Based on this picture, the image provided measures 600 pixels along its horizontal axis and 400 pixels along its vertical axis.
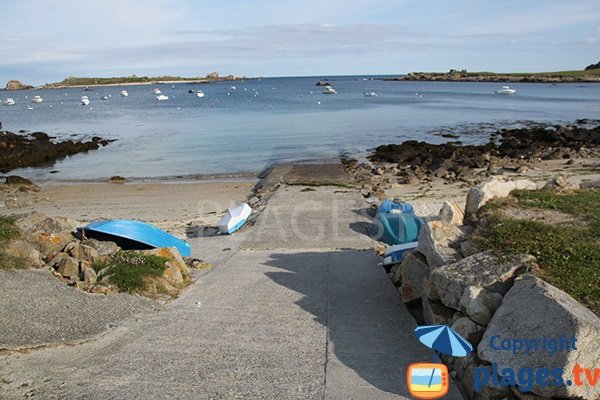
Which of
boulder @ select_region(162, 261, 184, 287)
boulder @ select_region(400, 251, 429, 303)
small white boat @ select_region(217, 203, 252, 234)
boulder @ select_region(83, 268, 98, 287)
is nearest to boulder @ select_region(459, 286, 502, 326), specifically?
boulder @ select_region(400, 251, 429, 303)

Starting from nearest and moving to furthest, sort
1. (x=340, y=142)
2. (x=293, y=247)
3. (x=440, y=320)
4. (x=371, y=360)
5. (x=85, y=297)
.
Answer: (x=371, y=360), (x=440, y=320), (x=85, y=297), (x=293, y=247), (x=340, y=142)

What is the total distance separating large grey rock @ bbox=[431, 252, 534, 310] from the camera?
530 centimetres

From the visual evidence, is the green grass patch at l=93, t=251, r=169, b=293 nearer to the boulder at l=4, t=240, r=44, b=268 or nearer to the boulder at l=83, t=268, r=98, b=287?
the boulder at l=83, t=268, r=98, b=287

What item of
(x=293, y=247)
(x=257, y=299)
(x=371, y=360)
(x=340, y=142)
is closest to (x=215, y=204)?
(x=293, y=247)

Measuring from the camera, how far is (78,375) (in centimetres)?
493

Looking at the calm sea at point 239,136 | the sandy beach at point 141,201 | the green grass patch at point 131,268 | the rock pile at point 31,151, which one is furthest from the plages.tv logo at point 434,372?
the rock pile at point 31,151

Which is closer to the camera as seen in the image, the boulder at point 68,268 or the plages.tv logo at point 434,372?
the plages.tv logo at point 434,372

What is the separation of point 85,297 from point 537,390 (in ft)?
17.1

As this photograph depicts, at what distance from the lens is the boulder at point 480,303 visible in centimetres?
504

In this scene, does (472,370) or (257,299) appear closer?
(472,370)

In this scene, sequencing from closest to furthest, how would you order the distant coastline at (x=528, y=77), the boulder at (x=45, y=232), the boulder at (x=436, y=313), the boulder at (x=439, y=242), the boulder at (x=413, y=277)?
the boulder at (x=436, y=313) < the boulder at (x=439, y=242) < the boulder at (x=413, y=277) < the boulder at (x=45, y=232) < the distant coastline at (x=528, y=77)

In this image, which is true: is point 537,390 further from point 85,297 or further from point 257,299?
point 85,297

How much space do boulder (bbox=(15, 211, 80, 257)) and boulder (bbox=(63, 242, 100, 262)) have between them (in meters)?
0.31

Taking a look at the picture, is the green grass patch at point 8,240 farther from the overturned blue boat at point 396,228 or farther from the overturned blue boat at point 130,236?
the overturned blue boat at point 396,228
